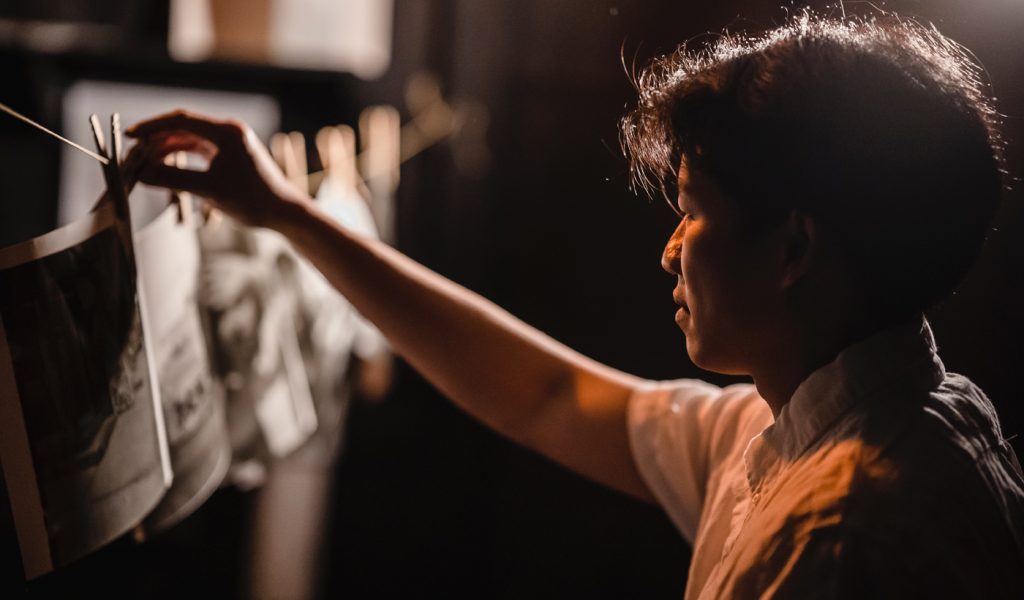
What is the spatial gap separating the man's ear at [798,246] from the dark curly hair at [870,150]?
0.01 meters

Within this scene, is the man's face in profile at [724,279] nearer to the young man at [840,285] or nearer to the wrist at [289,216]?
the young man at [840,285]

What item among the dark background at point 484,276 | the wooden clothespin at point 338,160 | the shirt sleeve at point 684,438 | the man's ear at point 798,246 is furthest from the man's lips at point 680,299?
the dark background at point 484,276

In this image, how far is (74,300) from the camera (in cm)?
76

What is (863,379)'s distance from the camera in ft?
2.36

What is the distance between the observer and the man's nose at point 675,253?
83 cm

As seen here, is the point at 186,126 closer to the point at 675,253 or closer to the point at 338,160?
the point at 675,253

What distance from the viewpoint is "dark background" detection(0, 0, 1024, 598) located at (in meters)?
2.75

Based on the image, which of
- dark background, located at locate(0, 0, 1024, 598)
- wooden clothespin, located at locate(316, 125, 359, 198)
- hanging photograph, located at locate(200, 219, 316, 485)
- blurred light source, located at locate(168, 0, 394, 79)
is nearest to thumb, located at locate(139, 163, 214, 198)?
hanging photograph, located at locate(200, 219, 316, 485)

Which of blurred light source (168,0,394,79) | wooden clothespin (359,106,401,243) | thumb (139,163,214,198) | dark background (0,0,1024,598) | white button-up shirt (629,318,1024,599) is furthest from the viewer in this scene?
blurred light source (168,0,394,79)

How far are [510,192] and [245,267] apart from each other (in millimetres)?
2097

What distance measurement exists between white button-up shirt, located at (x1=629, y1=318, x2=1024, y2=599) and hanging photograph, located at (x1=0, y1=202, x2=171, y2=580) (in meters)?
0.56

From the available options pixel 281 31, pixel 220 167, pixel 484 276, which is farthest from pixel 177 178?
pixel 484 276

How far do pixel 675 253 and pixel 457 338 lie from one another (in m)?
0.39

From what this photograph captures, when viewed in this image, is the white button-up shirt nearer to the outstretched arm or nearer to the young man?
the young man
